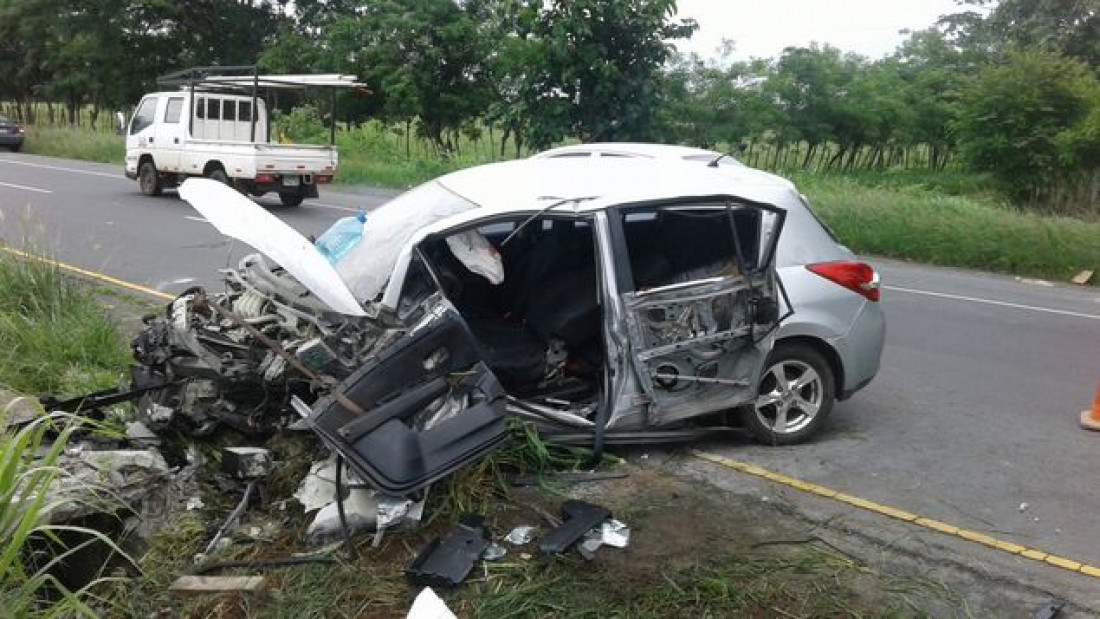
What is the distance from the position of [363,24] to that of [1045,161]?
714 inches

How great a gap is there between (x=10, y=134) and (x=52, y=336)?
105 ft

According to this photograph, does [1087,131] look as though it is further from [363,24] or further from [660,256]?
[363,24]

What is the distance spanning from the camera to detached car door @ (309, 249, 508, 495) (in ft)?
12.4

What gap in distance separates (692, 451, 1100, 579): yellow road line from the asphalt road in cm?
11

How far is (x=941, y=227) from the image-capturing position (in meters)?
13.8

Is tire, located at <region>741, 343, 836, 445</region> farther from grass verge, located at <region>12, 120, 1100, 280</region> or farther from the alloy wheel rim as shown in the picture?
grass verge, located at <region>12, 120, 1100, 280</region>

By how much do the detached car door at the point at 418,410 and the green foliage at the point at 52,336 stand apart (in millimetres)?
2547

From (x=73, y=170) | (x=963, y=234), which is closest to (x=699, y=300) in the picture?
(x=963, y=234)

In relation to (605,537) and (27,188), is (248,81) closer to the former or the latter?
(27,188)

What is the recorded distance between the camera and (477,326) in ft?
17.7

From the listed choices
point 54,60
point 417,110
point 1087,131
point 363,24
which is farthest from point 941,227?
point 54,60

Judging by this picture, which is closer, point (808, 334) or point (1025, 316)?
point (808, 334)

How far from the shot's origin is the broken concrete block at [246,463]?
4.23 m

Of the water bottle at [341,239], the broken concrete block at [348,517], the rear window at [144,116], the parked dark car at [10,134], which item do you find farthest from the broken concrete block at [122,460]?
the parked dark car at [10,134]
